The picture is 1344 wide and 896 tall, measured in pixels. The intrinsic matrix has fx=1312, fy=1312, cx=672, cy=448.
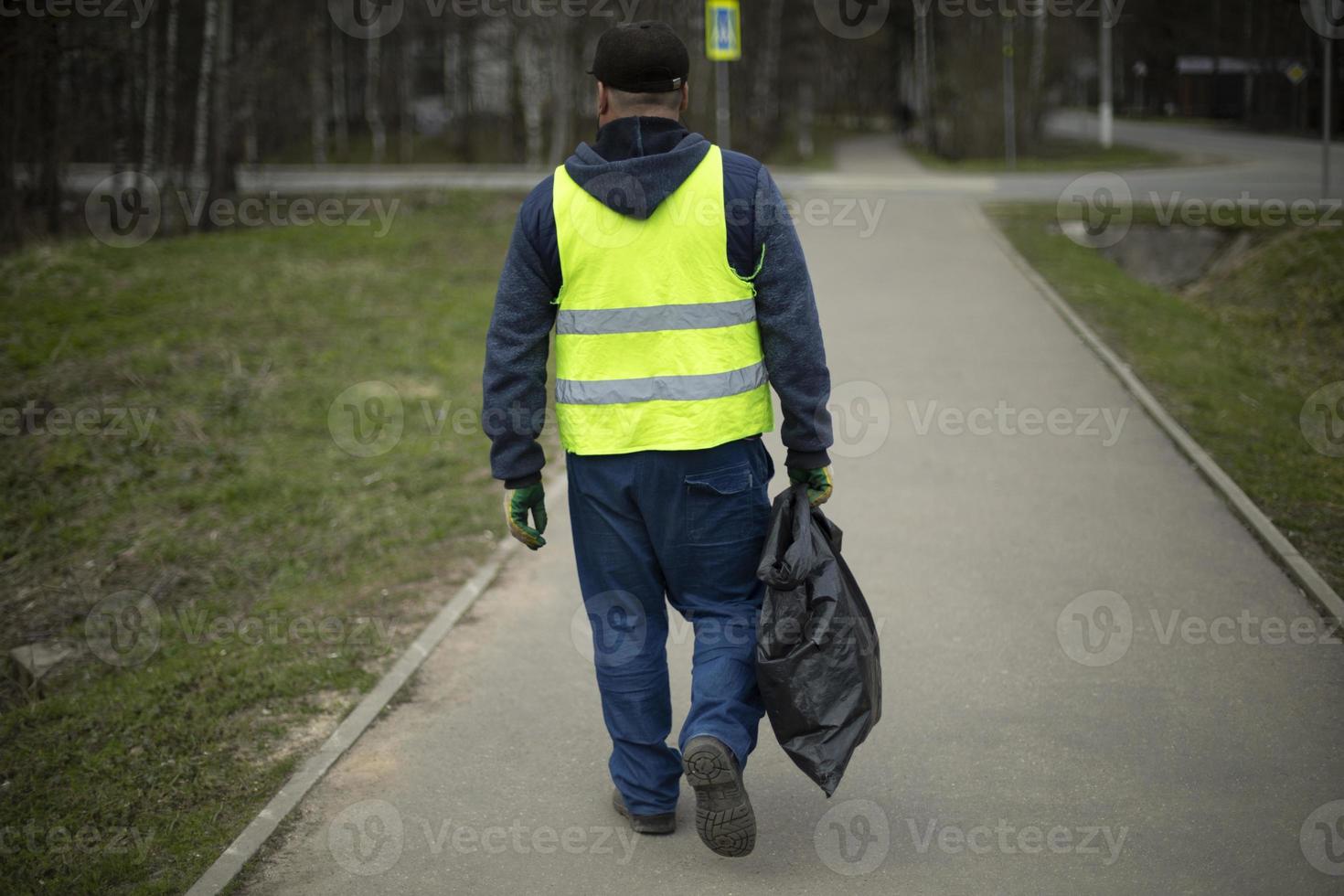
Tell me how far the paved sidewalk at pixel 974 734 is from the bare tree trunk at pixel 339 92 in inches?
1567

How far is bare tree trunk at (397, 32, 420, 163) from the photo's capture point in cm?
4082

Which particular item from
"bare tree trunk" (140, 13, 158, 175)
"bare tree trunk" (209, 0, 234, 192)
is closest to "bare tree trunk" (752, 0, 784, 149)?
"bare tree trunk" (140, 13, 158, 175)

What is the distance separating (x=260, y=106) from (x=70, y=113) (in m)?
9.86

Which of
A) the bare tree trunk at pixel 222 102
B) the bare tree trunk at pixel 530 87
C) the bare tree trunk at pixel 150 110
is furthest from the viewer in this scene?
the bare tree trunk at pixel 530 87

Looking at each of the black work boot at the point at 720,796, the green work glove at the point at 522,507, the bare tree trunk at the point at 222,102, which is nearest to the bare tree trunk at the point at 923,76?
the bare tree trunk at the point at 222,102

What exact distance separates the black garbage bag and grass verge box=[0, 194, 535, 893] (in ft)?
6.25

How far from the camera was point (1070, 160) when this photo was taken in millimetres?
30938

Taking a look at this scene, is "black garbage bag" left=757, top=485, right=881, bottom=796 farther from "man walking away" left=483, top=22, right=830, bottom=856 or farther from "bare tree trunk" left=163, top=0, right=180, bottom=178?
"bare tree trunk" left=163, top=0, right=180, bottom=178

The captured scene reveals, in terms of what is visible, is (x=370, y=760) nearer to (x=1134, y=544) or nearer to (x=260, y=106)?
(x=1134, y=544)

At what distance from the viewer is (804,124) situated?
1517 inches

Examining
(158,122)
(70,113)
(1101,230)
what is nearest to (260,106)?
(158,122)

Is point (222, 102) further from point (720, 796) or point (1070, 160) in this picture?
point (1070, 160)

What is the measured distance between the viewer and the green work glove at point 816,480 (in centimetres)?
391

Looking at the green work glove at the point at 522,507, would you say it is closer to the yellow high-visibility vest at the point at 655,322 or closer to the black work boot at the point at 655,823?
the yellow high-visibility vest at the point at 655,322
